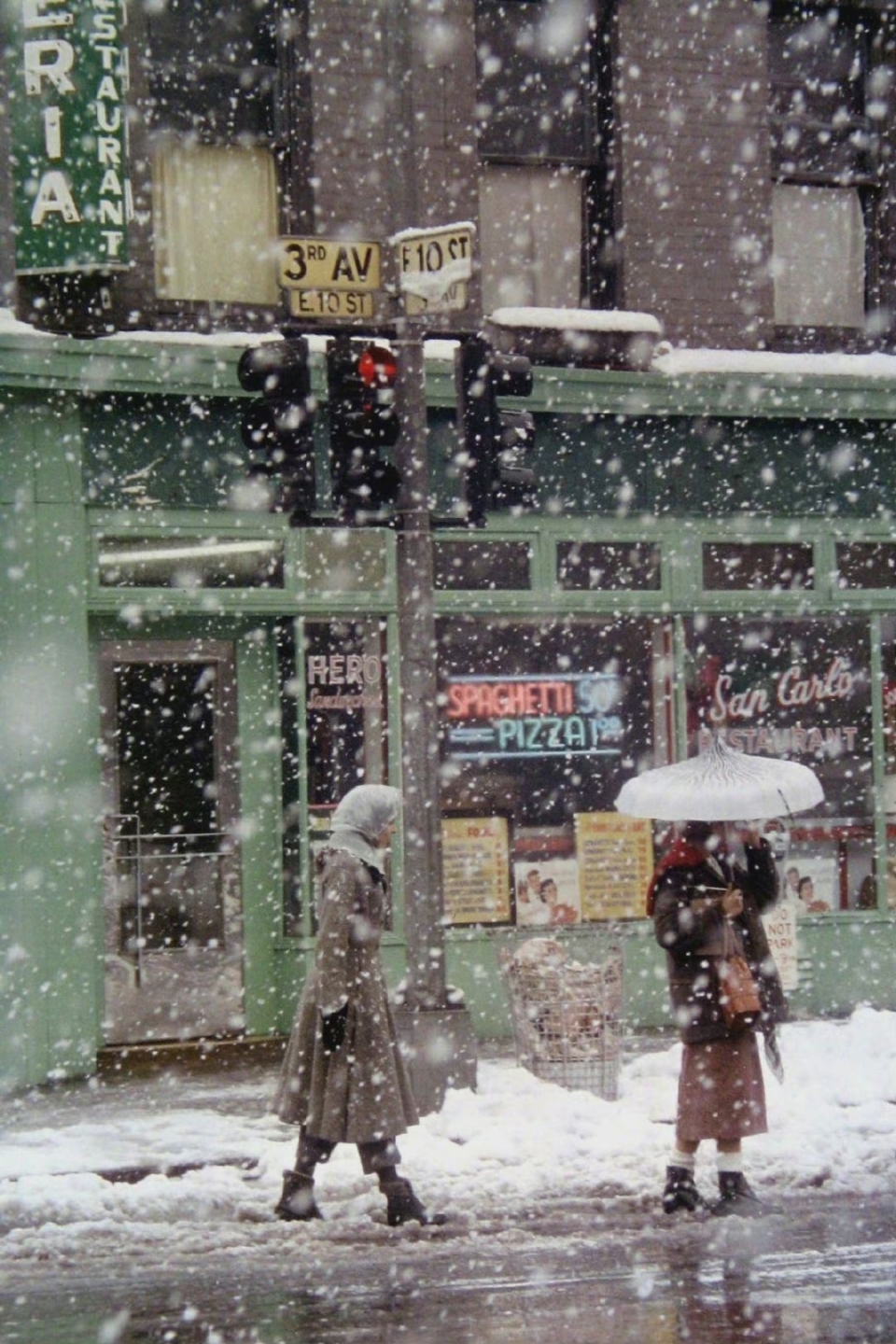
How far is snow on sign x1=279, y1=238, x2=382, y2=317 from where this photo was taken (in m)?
10.8

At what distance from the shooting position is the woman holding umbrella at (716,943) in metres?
8.67

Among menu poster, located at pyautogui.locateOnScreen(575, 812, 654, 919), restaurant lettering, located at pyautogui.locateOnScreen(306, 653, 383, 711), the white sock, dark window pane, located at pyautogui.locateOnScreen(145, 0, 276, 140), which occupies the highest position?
dark window pane, located at pyautogui.locateOnScreen(145, 0, 276, 140)

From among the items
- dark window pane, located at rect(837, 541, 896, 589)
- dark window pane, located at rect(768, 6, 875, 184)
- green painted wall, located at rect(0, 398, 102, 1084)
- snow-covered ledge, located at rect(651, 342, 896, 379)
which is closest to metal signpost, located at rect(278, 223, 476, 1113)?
green painted wall, located at rect(0, 398, 102, 1084)

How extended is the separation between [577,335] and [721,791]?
5873 millimetres

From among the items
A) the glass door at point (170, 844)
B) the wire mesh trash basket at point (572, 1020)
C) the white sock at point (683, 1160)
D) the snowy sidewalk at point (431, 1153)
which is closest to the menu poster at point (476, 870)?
the glass door at point (170, 844)

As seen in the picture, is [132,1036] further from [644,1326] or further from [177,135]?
[644,1326]

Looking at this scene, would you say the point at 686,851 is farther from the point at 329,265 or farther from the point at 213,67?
the point at 213,67

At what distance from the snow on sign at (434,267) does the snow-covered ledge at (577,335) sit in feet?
9.19

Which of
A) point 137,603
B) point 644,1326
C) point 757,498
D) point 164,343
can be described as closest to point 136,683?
point 137,603

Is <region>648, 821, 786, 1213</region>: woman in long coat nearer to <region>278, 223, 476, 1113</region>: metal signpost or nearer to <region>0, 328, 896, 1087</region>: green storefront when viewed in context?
<region>278, 223, 476, 1113</region>: metal signpost

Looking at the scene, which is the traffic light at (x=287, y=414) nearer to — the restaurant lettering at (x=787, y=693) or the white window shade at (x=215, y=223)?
the white window shade at (x=215, y=223)

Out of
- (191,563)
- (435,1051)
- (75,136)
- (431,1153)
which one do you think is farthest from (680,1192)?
(75,136)

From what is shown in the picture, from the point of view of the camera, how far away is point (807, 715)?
573 inches

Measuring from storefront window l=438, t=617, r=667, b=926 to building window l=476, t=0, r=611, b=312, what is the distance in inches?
96.2
